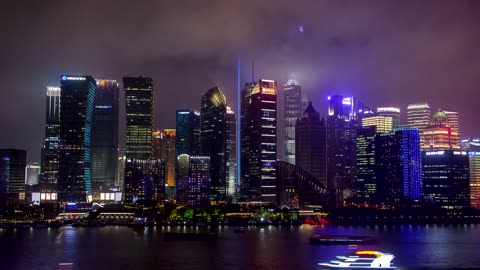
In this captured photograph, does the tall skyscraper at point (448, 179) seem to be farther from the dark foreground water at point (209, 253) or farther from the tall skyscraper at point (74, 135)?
the tall skyscraper at point (74, 135)

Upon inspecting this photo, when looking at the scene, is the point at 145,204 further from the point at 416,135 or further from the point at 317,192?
the point at 416,135

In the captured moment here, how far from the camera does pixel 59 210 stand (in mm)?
167875

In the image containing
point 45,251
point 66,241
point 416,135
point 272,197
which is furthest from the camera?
point 416,135

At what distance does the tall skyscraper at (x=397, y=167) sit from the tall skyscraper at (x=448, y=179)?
430 cm

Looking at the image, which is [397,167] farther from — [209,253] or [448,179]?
[209,253]

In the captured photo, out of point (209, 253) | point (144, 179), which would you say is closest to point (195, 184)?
point (144, 179)

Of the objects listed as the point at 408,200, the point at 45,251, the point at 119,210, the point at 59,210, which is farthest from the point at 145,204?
the point at 45,251

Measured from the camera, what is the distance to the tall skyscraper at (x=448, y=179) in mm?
183625

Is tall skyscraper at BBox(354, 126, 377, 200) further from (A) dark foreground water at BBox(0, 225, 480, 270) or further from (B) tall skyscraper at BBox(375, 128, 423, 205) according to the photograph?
(A) dark foreground water at BBox(0, 225, 480, 270)

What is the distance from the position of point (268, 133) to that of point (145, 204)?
41.2 meters

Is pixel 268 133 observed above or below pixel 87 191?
above

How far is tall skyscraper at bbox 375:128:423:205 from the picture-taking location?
192 meters

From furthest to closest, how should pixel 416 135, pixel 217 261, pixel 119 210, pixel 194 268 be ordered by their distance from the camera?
pixel 416 135, pixel 119 210, pixel 217 261, pixel 194 268

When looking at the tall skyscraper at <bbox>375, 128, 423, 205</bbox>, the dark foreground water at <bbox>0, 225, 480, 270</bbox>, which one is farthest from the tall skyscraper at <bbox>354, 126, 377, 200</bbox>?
the dark foreground water at <bbox>0, 225, 480, 270</bbox>
